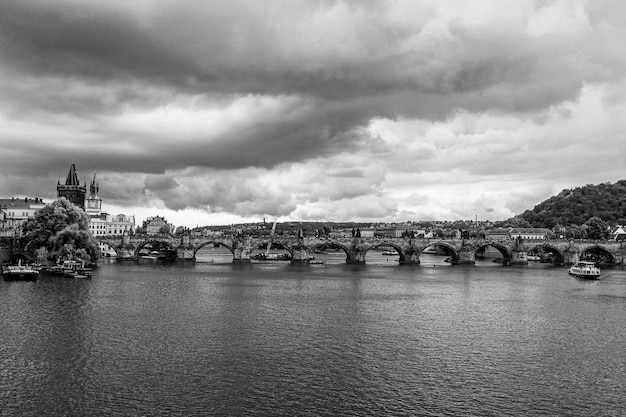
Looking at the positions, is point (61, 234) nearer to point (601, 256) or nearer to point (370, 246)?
point (370, 246)

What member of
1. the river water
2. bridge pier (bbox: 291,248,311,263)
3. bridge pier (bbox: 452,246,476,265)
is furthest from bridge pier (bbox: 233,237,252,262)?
the river water

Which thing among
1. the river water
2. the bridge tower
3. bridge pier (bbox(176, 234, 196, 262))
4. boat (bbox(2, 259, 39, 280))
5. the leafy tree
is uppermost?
the bridge tower

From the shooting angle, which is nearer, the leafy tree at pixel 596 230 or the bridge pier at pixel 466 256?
the bridge pier at pixel 466 256

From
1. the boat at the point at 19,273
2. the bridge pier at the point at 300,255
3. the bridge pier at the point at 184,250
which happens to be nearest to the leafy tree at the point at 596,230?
the bridge pier at the point at 300,255

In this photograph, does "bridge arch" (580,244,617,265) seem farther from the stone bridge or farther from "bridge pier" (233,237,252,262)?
"bridge pier" (233,237,252,262)

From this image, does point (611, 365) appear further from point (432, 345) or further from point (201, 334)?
point (201, 334)

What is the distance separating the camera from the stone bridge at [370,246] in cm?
12850

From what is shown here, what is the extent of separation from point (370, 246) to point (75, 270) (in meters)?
67.9

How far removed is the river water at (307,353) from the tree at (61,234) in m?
27.9

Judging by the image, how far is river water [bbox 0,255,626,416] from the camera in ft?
87.1

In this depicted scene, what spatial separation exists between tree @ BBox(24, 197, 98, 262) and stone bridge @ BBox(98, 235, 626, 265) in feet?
101

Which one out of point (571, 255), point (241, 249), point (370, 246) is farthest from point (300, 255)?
point (571, 255)

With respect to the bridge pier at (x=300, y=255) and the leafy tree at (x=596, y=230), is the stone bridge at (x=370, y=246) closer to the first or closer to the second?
the bridge pier at (x=300, y=255)

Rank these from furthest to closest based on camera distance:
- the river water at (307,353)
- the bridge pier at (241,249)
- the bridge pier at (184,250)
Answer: the bridge pier at (241,249), the bridge pier at (184,250), the river water at (307,353)
